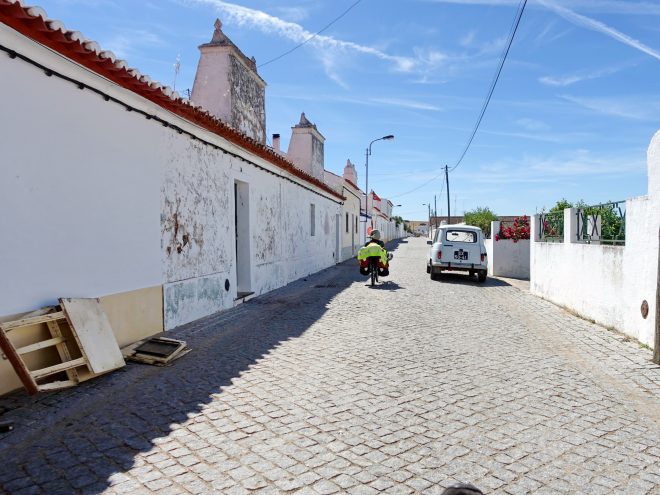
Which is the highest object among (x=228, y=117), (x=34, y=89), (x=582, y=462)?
(x=228, y=117)

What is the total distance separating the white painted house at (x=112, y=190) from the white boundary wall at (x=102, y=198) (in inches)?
0.6

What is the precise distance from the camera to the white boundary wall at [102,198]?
A: 4406 mm

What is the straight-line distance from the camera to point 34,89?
4590mm

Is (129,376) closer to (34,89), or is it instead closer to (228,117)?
(34,89)

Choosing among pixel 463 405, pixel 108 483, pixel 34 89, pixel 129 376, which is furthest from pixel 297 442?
pixel 34 89

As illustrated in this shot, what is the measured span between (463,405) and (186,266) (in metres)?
5.09

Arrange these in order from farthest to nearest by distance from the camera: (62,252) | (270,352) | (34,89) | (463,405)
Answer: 1. (270,352)
2. (62,252)
3. (34,89)
4. (463,405)

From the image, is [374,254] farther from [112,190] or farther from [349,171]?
[349,171]

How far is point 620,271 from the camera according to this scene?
7.10m

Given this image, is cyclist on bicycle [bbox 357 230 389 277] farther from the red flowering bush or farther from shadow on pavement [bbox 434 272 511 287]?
the red flowering bush

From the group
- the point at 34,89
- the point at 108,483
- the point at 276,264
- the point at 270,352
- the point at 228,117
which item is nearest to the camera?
the point at 108,483

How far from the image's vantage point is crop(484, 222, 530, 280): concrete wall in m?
16.5

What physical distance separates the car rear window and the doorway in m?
6.99

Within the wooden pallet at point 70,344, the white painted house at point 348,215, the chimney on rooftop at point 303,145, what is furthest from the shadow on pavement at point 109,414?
the white painted house at point 348,215
